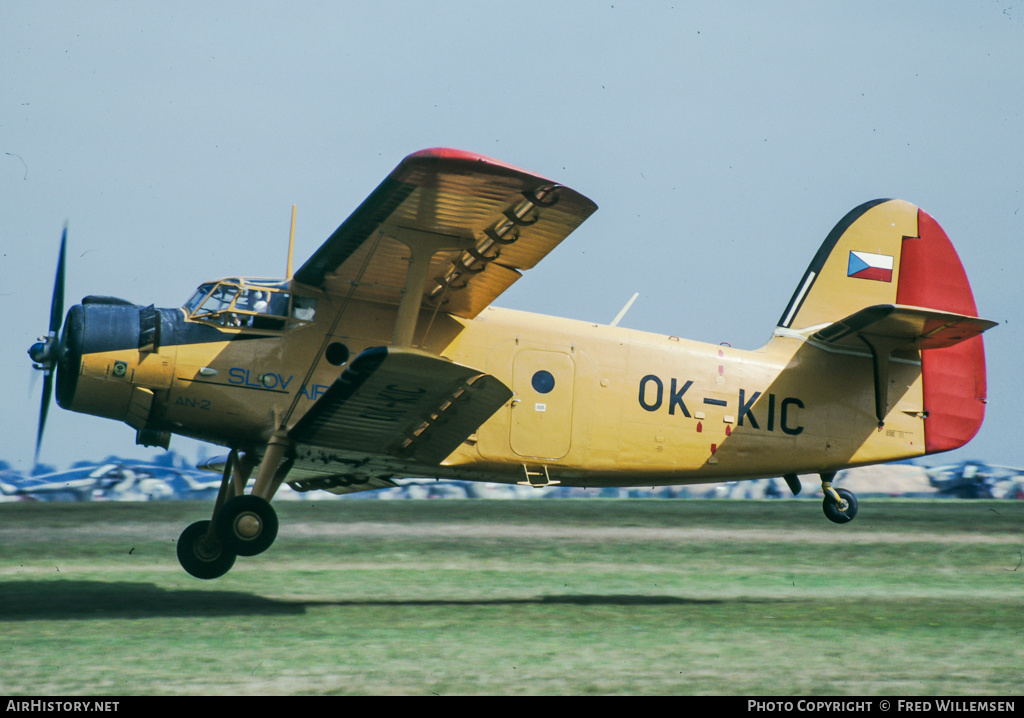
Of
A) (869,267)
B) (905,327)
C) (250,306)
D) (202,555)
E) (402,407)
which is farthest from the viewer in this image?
(869,267)

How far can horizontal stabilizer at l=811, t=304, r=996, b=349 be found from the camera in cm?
949

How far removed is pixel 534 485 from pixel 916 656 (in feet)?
12.1

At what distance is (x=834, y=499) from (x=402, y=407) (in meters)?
5.15

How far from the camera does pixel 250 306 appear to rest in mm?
8859

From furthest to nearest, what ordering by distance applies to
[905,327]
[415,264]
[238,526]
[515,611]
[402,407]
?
1. [905,327]
2. [515,611]
3. [238,526]
4. [402,407]
5. [415,264]

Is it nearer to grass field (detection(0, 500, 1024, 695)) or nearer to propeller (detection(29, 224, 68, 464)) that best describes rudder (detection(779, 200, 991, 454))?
grass field (detection(0, 500, 1024, 695))

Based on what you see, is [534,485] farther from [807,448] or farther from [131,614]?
[131,614]

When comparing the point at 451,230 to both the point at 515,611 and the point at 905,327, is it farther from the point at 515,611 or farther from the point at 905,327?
the point at 905,327

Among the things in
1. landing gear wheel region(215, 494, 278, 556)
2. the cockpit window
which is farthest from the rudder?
landing gear wheel region(215, 494, 278, 556)

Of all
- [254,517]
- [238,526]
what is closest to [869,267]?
[254,517]

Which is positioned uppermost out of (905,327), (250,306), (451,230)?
(451,230)

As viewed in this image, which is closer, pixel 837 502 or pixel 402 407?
pixel 402 407

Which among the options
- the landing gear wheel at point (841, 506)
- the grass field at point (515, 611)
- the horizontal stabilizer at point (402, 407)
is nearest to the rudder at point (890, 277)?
the landing gear wheel at point (841, 506)

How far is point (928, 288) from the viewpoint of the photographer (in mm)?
11227
